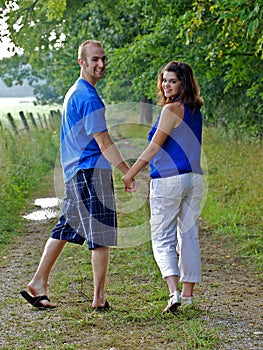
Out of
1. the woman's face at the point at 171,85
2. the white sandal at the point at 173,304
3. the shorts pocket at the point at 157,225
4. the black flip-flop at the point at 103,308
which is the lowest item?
the black flip-flop at the point at 103,308

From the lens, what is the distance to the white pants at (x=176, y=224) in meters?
5.85

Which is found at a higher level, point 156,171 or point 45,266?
point 156,171

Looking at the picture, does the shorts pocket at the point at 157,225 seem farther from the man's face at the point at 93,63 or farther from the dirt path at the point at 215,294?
the man's face at the point at 93,63

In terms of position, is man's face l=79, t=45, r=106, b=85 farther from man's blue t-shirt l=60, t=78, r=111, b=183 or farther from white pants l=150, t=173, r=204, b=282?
white pants l=150, t=173, r=204, b=282

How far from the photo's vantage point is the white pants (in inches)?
230

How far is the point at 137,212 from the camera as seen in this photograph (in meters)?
11.3

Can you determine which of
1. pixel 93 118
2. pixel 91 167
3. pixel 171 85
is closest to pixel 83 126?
pixel 93 118

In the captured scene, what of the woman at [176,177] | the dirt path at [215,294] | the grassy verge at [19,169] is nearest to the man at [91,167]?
the woman at [176,177]

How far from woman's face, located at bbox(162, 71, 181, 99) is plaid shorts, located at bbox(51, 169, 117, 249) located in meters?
0.77

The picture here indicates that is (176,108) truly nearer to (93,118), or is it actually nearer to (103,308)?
(93,118)

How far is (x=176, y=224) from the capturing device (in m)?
5.93

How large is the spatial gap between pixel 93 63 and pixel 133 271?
7.99 feet

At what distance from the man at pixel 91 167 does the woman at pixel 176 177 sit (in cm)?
23

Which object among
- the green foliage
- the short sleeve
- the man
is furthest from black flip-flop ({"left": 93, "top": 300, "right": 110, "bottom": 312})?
the green foliage
